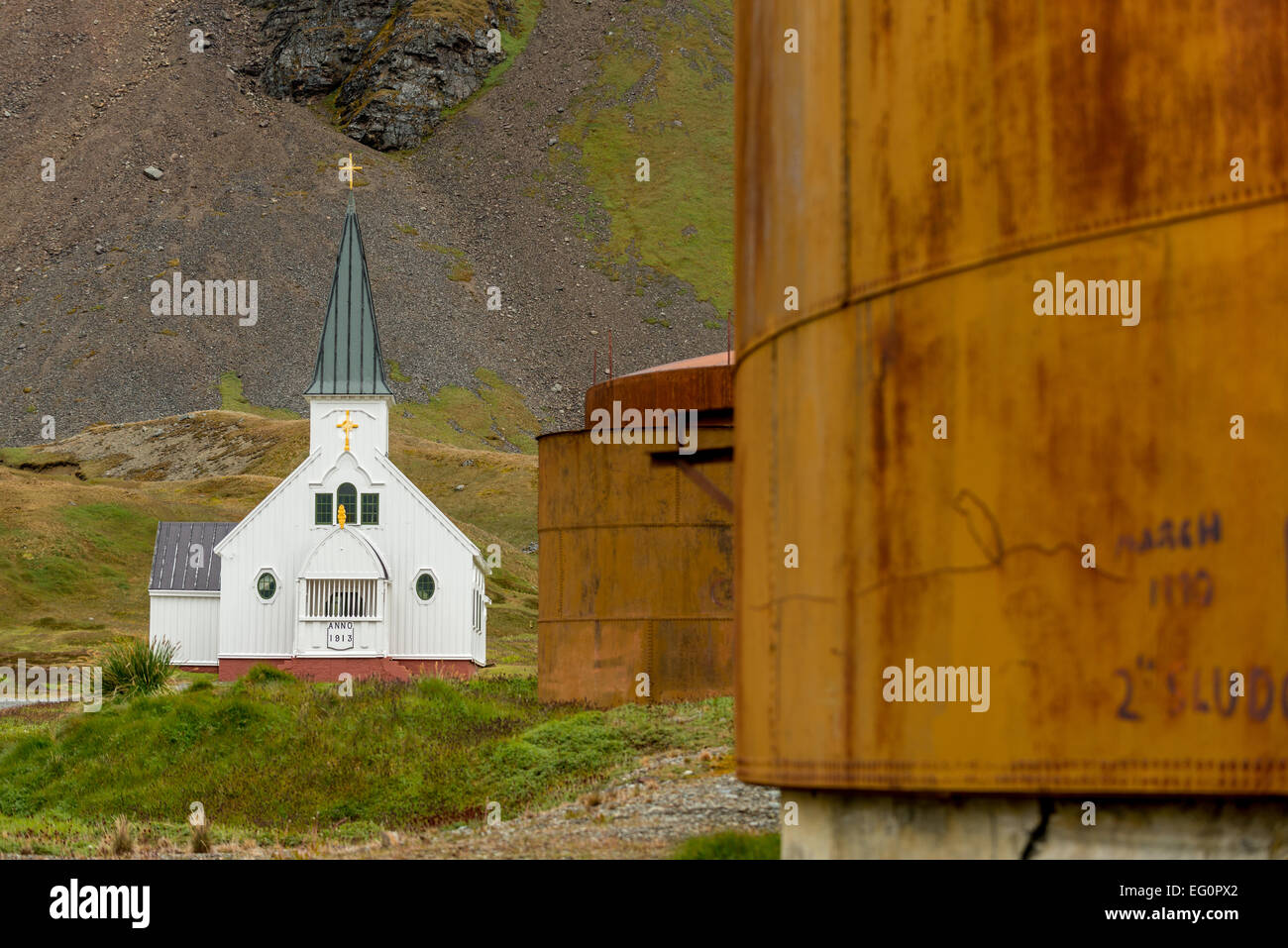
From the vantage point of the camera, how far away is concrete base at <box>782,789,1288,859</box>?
23.2 ft

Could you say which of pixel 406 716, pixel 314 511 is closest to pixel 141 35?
pixel 314 511

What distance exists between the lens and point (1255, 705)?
6789 millimetres

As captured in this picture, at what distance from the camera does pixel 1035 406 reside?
7.27 meters

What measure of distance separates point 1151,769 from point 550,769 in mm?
12262

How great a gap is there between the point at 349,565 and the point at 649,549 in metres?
18.5

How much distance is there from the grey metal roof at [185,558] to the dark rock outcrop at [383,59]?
116521 millimetres

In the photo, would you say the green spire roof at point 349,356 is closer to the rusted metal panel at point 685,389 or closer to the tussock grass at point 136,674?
the tussock grass at point 136,674

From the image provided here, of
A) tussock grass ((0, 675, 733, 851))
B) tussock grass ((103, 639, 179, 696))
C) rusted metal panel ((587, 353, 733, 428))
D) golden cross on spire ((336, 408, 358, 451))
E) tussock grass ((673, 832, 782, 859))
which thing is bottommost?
tussock grass ((0, 675, 733, 851))

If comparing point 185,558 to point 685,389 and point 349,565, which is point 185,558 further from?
point 685,389

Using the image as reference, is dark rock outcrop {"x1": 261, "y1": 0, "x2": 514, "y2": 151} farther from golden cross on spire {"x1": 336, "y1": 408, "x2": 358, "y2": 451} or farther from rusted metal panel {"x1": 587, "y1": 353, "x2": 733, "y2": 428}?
rusted metal panel {"x1": 587, "y1": 353, "x2": 733, "y2": 428}

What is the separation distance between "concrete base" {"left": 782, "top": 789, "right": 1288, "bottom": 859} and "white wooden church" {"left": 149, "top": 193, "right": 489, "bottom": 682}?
32.3 meters

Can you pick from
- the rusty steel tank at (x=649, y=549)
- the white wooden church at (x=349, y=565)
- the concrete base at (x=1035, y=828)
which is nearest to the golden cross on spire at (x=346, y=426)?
the white wooden church at (x=349, y=565)

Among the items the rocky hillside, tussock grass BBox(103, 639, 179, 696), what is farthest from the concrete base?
the rocky hillside
